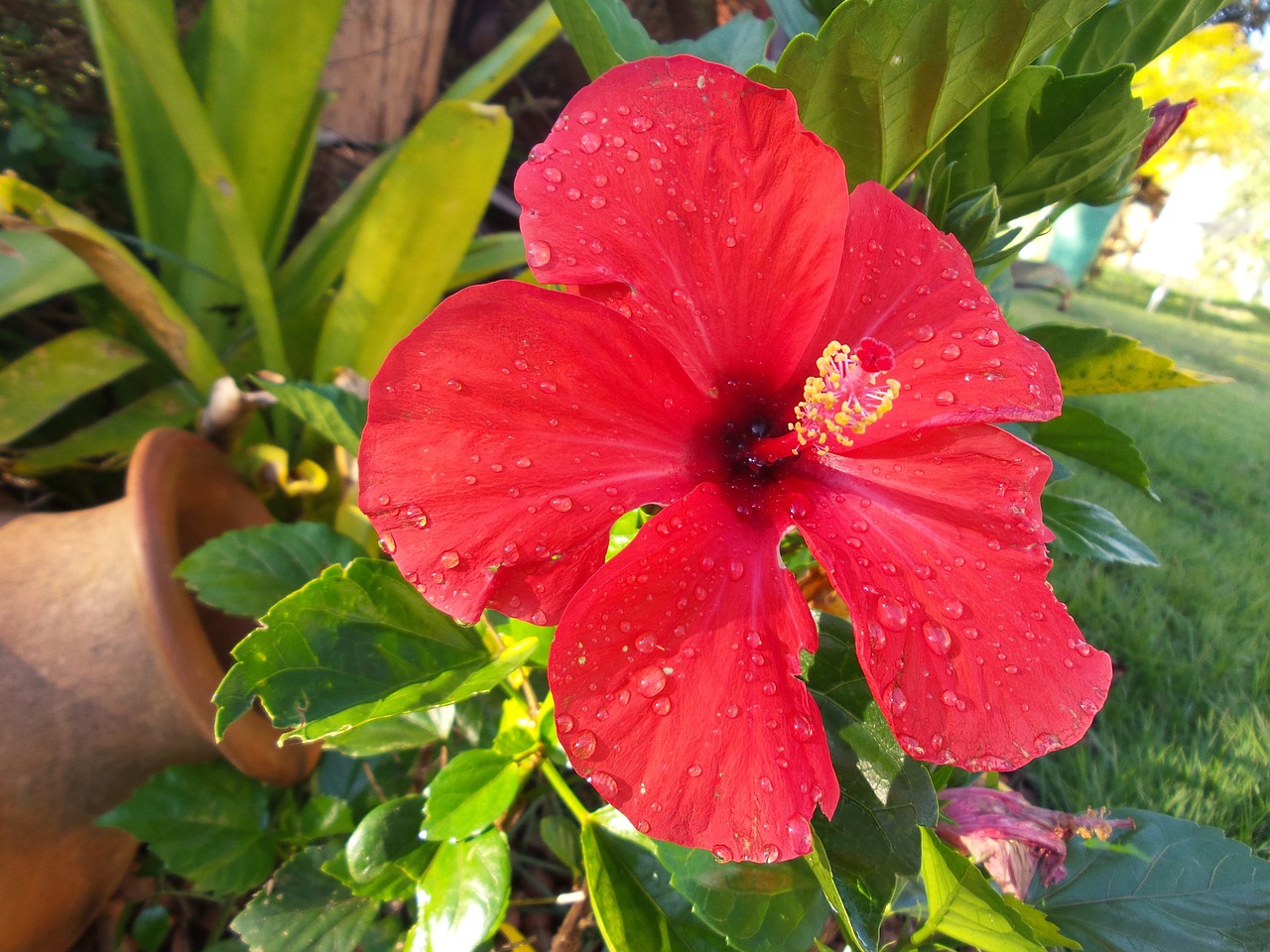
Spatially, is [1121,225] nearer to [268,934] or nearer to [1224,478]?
[1224,478]

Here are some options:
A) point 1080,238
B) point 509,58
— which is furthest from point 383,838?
point 1080,238

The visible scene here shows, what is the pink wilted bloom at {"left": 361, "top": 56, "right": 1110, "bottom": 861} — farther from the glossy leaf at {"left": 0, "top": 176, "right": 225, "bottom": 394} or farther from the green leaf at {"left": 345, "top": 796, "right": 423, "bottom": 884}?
the glossy leaf at {"left": 0, "top": 176, "right": 225, "bottom": 394}

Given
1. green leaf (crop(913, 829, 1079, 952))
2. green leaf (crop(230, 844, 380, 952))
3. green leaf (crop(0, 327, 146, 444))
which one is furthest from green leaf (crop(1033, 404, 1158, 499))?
green leaf (crop(0, 327, 146, 444))

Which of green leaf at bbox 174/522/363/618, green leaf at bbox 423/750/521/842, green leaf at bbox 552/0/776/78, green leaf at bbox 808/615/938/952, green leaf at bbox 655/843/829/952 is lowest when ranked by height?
green leaf at bbox 174/522/363/618

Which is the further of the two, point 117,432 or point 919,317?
point 117,432

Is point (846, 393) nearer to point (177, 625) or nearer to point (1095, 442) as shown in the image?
point (1095, 442)
